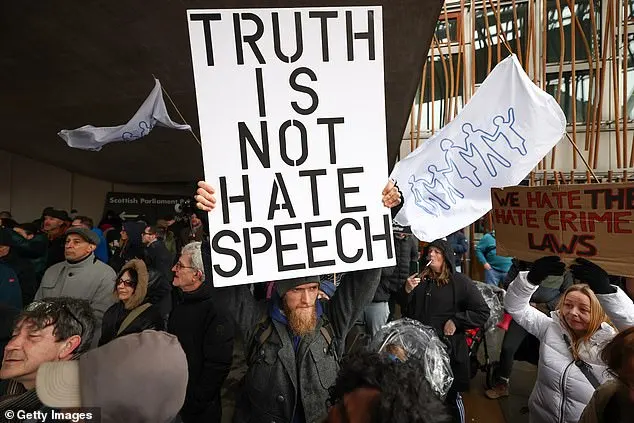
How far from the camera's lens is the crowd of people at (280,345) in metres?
1.14

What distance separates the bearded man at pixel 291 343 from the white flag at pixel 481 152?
33.6 inches

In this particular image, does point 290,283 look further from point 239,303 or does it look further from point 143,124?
point 143,124

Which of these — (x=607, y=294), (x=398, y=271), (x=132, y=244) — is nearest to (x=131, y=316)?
(x=607, y=294)

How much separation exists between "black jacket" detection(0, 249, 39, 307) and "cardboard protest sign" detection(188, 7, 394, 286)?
3136mm

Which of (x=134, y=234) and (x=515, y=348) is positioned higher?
(x=134, y=234)

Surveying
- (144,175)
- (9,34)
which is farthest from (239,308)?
(144,175)

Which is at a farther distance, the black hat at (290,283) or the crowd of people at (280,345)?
the black hat at (290,283)

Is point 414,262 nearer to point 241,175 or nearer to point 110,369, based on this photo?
point 241,175

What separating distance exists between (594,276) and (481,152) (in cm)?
106

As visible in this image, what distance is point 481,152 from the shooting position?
2.70 meters

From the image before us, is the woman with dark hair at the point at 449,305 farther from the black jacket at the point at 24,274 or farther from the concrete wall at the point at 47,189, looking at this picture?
the concrete wall at the point at 47,189

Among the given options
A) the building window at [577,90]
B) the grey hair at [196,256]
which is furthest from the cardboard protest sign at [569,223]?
the building window at [577,90]

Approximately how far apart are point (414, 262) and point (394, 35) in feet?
8.17

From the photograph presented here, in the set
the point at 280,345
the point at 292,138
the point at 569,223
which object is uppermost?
the point at 292,138
